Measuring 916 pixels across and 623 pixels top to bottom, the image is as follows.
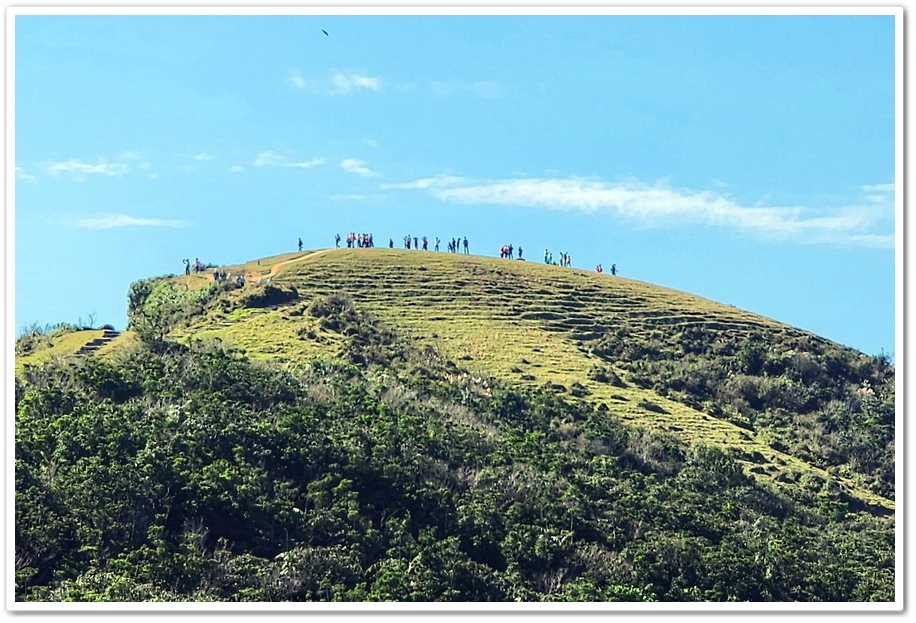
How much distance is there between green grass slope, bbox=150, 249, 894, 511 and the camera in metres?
57.4

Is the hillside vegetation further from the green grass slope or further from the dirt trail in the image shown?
the dirt trail

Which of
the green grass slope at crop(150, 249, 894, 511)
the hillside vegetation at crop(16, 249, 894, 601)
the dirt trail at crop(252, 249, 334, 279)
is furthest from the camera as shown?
the dirt trail at crop(252, 249, 334, 279)

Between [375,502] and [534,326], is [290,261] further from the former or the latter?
[375,502]

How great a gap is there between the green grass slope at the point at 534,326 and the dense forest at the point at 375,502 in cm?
353

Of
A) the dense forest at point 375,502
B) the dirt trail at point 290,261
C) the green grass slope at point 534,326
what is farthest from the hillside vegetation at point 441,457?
the dirt trail at point 290,261

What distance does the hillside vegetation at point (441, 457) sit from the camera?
3594 centimetres

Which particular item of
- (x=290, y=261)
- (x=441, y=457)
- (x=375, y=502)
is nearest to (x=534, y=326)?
(x=290, y=261)

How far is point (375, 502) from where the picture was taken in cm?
3997

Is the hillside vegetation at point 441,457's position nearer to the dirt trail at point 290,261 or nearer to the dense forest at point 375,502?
the dense forest at point 375,502

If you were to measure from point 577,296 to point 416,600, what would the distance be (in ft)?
135

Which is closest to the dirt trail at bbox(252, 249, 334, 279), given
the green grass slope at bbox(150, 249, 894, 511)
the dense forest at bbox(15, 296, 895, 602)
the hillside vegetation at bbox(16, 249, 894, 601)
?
the green grass slope at bbox(150, 249, 894, 511)

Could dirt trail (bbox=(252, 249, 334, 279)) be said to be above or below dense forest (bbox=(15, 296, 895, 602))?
above

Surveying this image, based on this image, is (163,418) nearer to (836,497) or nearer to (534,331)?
(836,497)

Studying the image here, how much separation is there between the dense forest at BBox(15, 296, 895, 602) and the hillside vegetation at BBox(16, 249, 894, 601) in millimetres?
87
